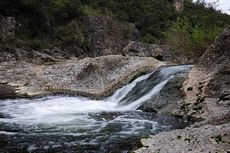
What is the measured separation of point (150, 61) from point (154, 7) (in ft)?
146

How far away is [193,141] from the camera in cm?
1022

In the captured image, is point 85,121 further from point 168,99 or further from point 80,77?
point 80,77

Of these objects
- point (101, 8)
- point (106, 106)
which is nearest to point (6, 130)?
point (106, 106)

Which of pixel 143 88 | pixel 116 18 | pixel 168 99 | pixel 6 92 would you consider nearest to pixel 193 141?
pixel 168 99

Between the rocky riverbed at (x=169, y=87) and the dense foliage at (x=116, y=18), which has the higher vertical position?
the dense foliage at (x=116, y=18)

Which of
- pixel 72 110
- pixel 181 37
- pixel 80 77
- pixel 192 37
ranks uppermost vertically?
pixel 181 37

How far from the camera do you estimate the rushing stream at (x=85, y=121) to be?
10977 mm

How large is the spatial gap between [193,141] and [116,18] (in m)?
49.1

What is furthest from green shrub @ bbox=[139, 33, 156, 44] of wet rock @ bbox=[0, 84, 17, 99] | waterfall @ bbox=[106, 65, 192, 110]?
wet rock @ bbox=[0, 84, 17, 99]

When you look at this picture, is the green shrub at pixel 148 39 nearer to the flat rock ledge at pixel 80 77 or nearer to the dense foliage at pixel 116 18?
the dense foliage at pixel 116 18

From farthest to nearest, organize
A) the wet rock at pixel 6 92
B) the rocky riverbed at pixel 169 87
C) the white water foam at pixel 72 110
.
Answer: the wet rock at pixel 6 92 < the white water foam at pixel 72 110 < the rocky riverbed at pixel 169 87

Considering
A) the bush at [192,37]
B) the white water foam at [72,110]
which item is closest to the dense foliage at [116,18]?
the bush at [192,37]

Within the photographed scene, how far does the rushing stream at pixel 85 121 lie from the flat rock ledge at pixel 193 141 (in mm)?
674

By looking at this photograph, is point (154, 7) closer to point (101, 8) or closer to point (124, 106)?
point (101, 8)
